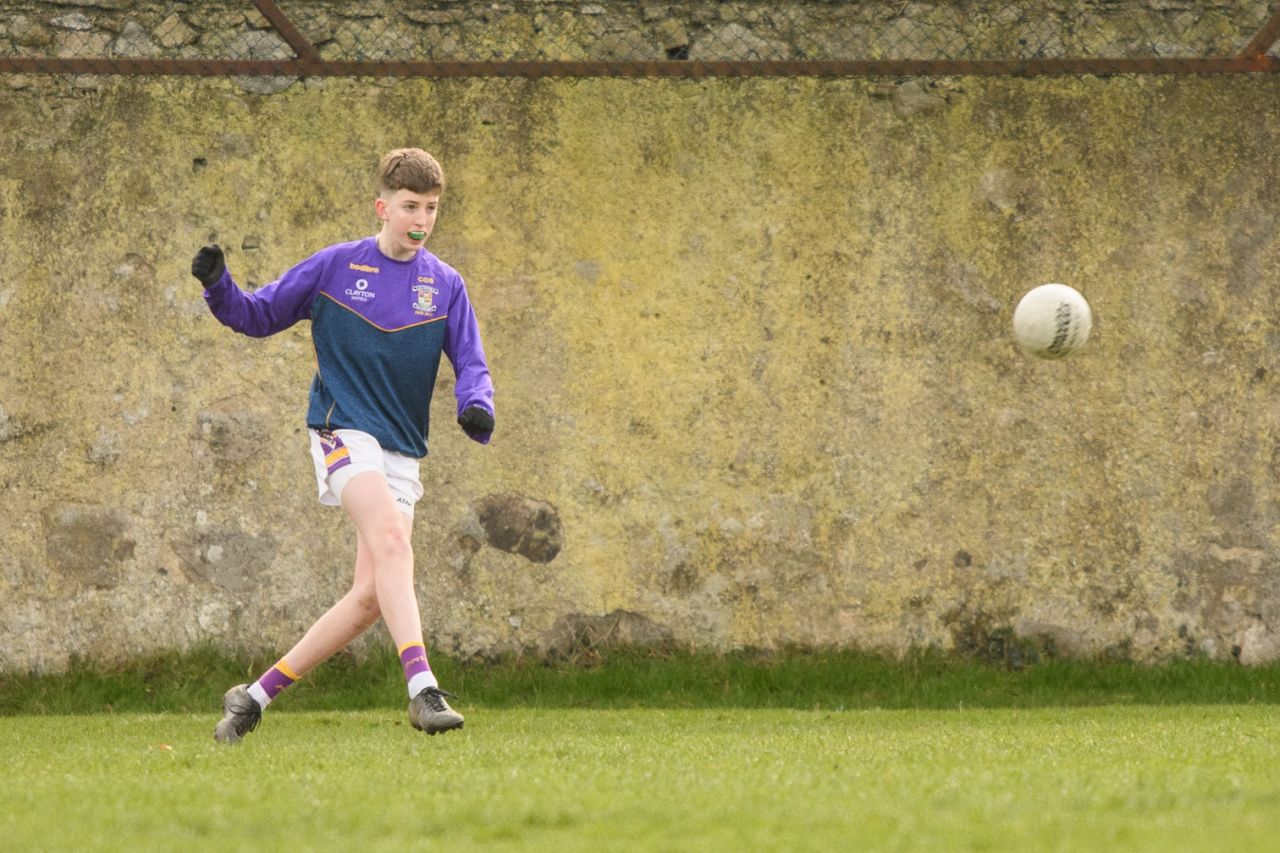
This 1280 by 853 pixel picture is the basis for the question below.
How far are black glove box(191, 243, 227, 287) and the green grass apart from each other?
148 cm

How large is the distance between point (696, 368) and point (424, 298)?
235 cm

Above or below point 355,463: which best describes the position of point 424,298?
above

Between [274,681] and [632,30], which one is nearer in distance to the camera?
[274,681]

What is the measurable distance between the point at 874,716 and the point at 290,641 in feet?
8.90

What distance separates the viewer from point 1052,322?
595cm

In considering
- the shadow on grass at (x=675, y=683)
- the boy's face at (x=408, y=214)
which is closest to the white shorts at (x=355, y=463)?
the boy's face at (x=408, y=214)

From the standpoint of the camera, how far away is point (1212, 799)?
10.9 feet

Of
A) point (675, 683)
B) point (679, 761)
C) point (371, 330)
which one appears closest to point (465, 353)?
point (371, 330)

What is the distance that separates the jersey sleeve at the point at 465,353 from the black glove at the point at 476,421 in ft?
0.25

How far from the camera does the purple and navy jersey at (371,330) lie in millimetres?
5188

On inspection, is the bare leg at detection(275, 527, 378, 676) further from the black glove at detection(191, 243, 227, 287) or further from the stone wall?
the stone wall

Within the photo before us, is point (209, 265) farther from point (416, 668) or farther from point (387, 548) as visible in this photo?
point (416, 668)

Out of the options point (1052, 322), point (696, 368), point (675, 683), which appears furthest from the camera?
point (696, 368)

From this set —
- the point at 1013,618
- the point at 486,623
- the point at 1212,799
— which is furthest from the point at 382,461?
the point at 1013,618
